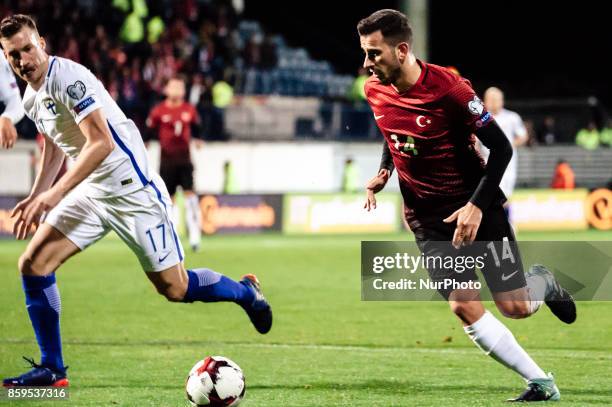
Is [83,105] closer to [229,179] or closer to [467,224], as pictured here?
[467,224]

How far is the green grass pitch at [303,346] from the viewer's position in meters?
6.32

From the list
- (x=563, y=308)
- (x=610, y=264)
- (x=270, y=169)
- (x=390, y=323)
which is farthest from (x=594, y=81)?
(x=563, y=308)

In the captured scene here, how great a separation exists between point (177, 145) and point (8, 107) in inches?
345

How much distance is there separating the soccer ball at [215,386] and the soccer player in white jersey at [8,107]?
1941 mm

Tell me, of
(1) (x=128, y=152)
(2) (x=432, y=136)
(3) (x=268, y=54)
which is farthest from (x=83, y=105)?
(3) (x=268, y=54)

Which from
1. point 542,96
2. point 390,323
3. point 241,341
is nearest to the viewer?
point 241,341

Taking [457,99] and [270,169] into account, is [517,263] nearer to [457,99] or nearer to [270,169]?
[457,99]

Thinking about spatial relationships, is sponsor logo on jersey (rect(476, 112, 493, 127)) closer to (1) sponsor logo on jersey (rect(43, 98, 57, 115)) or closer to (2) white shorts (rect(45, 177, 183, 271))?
(2) white shorts (rect(45, 177, 183, 271))

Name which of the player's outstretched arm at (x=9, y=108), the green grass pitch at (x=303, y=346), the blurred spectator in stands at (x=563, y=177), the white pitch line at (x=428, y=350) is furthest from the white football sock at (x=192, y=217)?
the blurred spectator in stands at (x=563, y=177)

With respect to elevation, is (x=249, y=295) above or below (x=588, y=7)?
above

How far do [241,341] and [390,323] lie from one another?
1.60 metres

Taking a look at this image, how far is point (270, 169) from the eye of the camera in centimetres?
2444

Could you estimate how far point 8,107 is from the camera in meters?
7.23

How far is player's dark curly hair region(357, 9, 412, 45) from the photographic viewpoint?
5699mm
